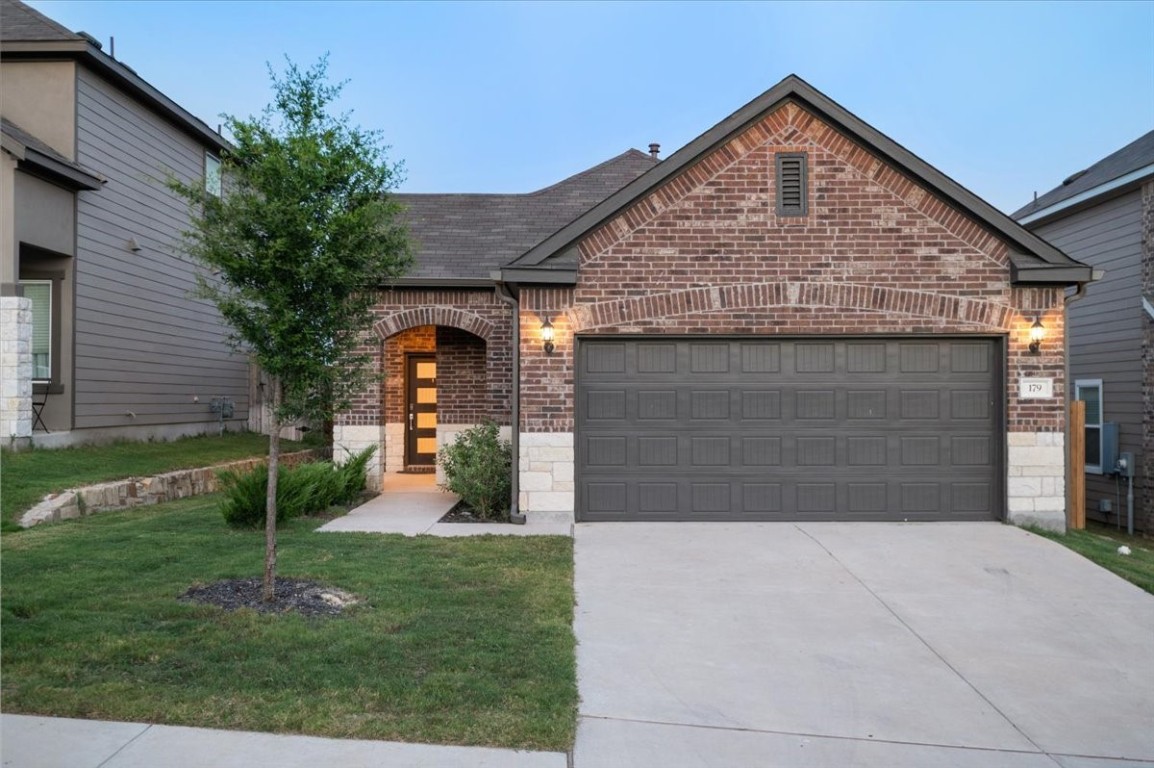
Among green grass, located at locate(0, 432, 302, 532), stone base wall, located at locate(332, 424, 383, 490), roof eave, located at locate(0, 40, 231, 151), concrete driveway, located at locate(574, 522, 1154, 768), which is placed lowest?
concrete driveway, located at locate(574, 522, 1154, 768)

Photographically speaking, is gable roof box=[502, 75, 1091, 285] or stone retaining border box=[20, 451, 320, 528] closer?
stone retaining border box=[20, 451, 320, 528]

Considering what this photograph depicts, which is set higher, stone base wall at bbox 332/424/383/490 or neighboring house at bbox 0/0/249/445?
Answer: neighboring house at bbox 0/0/249/445

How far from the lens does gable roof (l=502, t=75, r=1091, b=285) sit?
1025 centimetres

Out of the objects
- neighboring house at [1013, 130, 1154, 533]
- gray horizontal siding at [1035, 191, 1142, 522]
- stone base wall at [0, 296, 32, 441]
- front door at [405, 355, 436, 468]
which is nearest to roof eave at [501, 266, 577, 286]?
front door at [405, 355, 436, 468]

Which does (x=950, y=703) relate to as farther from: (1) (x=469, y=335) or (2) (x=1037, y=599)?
(1) (x=469, y=335)

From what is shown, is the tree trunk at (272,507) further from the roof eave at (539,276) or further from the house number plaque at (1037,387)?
the house number plaque at (1037,387)

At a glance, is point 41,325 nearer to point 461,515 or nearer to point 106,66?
point 106,66

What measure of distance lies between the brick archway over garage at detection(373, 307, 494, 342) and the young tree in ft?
20.3

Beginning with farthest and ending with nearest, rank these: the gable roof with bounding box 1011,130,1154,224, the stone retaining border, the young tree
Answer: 1. the gable roof with bounding box 1011,130,1154,224
2. the stone retaining border
3. the young tree

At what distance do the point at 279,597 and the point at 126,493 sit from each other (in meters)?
6.32

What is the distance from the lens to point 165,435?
55.5 ft

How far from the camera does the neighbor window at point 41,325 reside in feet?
44.9

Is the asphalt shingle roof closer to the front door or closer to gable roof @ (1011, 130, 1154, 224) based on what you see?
the front door

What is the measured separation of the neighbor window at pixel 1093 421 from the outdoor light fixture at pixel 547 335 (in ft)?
36.6
